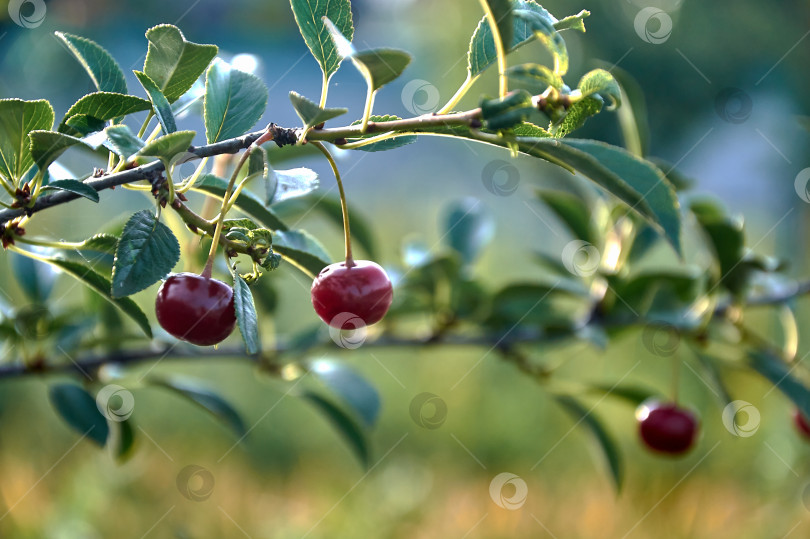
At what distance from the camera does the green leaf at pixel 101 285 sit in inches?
21.9

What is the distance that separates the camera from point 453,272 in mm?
1057

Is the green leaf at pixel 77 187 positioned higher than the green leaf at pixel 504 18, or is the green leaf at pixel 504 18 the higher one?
the green leaf at pixel 504 18

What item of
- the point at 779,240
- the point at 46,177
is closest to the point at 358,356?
the point at 46,177

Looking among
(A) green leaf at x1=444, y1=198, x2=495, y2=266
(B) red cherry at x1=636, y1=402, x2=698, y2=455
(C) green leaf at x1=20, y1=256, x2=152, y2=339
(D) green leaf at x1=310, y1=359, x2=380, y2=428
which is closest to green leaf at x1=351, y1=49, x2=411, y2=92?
(C) green leaf at x1=20, y1=256, x2=152, y2=339

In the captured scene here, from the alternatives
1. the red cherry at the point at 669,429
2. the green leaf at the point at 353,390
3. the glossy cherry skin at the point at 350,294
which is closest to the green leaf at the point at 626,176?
the glossy cherry skin at the point at 350,294

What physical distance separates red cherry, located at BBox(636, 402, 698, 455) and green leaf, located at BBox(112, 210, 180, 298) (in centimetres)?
90

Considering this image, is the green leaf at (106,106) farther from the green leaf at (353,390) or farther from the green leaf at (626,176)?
the green leaf at (353,390)

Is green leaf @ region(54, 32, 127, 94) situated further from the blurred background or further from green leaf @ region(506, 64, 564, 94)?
green leaf @ region(506, 64, 564, 94)

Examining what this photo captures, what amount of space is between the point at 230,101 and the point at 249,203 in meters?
0.08

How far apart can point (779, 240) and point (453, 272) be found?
4097mm

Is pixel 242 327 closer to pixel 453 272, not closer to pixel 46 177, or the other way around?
pixel 46 177

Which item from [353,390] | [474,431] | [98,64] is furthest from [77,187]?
[474,431]

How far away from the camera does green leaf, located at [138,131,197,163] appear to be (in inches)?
16.3

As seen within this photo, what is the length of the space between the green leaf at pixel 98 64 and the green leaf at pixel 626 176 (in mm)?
321
